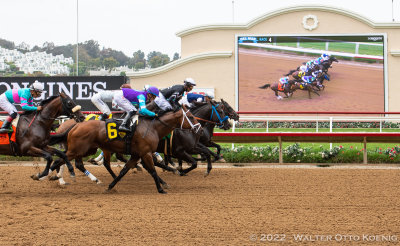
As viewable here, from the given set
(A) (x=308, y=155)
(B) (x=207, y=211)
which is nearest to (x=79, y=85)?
(A) (x=308, y=155)

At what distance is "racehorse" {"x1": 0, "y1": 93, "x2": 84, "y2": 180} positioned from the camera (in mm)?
7898

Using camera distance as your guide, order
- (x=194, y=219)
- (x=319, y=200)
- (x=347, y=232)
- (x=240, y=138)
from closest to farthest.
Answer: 1. (x=347, y=232)
2. (x=194, y=219)
3. (x=319, y=200)
4. (x=240, y=138)

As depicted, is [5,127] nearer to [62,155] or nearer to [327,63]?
[62,155]

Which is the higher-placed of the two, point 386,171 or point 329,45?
point 329,45

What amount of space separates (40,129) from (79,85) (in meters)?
9.58

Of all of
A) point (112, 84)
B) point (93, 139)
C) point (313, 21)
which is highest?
point (313, 21)

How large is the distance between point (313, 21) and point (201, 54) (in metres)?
5.11

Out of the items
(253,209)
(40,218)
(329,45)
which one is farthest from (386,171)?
(329,45)

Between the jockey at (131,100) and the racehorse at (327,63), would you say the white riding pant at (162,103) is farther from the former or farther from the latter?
the racehorse at (327,63)

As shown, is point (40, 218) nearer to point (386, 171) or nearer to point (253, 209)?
point (253, 209)

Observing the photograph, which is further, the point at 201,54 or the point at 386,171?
the point at 201,54

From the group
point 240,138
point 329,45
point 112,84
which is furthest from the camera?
point 329,45

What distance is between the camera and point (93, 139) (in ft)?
25.8

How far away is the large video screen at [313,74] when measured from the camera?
21891 mm
